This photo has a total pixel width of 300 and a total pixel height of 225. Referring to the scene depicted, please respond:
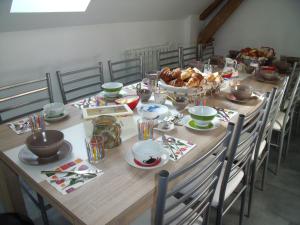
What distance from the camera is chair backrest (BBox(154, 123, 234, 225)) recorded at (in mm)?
681

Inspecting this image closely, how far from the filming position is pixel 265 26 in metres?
3.35

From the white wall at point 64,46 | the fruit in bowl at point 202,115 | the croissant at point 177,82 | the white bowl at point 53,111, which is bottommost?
the fruit in bowl at point 202,115

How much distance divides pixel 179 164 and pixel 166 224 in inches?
9.2

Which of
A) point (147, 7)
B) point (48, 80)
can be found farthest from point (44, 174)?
point (147, 7)

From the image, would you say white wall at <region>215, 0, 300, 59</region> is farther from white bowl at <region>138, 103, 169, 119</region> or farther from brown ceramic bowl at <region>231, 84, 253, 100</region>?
white bowl at <region>138, 103, 169, 119</region>

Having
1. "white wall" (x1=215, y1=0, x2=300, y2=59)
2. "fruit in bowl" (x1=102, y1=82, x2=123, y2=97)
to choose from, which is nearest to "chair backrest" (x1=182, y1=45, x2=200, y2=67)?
"white wall" (x1=215, y1=0, x2=300, y2=59)

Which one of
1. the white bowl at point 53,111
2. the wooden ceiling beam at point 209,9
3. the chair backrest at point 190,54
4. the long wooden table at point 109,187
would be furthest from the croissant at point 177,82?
the wooden ceiling beam at point 209,9

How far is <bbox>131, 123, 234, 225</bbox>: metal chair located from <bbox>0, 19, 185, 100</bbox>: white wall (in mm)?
1665

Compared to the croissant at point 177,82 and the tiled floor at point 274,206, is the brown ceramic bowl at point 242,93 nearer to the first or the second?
the croissant at point 177,82

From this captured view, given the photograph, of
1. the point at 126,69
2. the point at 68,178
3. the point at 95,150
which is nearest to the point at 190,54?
the point at 126,69

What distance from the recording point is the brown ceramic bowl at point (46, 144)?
0.93 metres

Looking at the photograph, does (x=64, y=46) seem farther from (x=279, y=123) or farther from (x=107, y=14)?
(x=279, y=123)

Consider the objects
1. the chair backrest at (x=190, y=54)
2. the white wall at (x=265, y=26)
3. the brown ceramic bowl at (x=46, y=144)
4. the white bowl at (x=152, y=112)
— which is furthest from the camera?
the white wall at (x=265, y=26)

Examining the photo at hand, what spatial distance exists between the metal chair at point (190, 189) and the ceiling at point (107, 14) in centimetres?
168
